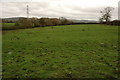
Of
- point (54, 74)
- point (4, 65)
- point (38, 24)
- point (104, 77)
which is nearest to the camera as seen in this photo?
point (104, 77)

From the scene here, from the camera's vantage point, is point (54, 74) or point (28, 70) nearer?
point (54, 74)

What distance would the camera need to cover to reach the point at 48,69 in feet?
20.0

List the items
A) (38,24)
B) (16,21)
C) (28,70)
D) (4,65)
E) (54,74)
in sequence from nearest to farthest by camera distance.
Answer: (54,74)
(28,70)
(4,65)
(16,21)
(38,24)

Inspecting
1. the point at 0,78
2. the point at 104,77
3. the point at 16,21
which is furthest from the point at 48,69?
the point at 16,21

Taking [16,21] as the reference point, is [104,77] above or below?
below

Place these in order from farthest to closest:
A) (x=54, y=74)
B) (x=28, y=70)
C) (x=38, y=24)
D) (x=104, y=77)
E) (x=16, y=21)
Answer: (x=38, y=24) → (x=16, y=21) → (x=28, y=70) → (x=54, y=74) → (x=104, y=77)

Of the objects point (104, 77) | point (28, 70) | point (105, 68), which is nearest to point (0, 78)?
point (28, 70)

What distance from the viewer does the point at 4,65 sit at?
679cm

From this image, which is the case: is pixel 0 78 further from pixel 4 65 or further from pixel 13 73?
pixel 4 65

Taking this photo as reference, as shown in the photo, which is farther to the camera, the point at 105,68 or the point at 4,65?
the point at 4,65

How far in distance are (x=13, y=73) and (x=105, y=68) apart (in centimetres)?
540

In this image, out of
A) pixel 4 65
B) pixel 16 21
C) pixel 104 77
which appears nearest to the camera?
pixel 104 77

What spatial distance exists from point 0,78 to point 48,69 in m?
2.55

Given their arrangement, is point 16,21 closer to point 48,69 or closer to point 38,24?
point 38,24
